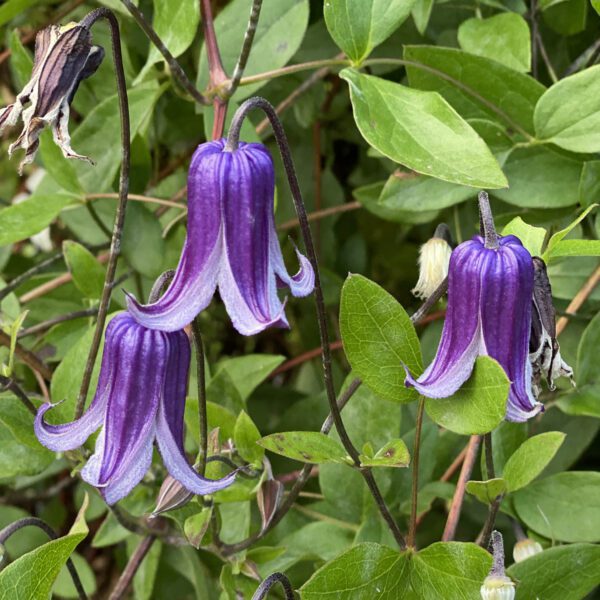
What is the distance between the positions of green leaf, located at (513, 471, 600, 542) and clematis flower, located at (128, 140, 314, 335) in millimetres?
404

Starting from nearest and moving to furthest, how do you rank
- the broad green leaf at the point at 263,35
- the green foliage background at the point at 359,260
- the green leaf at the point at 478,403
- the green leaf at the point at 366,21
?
the green leaf at the point at 478,403 < the green foliage background at the point at 359,260 < the green leaf at the point at 366,21 < the broad green leaf at the point at 263,35

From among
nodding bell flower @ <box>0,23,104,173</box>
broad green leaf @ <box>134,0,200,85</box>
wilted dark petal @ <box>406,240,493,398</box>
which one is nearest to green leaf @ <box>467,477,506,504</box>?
wilted dark petal @ <box>406,240,493,398</box>

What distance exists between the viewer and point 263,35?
1.13m

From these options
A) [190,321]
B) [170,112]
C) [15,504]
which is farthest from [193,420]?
[15,504]

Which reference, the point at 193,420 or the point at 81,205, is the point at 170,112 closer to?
the point at 81,205

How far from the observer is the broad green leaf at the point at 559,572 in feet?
2.93

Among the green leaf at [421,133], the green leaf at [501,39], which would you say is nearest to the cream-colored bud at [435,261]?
the green leaf at [421,133]

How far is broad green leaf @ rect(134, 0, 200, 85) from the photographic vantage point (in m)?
1.07

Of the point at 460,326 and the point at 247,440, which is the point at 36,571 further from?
Result: the point at 460,326

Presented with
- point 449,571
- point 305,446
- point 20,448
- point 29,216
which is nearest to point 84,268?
point 29,216

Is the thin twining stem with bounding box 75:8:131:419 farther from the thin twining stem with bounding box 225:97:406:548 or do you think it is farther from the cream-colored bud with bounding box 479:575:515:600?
the cream-colored bud with bounding box 479:575:515:600

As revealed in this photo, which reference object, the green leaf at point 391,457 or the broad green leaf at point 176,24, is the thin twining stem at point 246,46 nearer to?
the broad green leaf at point 176,24

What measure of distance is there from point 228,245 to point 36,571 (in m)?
0.29

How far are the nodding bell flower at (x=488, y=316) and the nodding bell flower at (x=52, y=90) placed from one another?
313 millimetres
